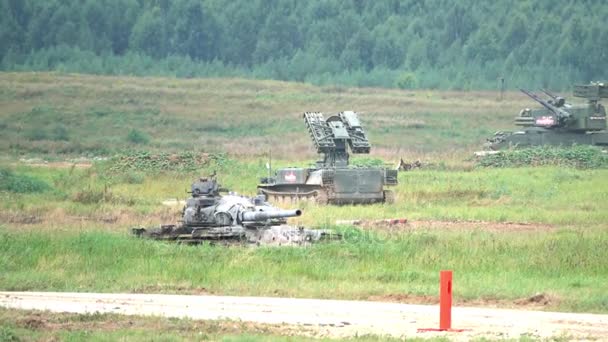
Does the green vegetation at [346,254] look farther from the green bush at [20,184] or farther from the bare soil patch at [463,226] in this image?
the green bush at [20,184]

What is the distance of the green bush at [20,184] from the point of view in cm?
3922

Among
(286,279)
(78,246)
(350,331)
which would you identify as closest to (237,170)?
(78,246)

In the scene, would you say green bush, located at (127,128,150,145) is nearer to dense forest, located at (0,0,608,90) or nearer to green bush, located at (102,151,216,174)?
green bush, located at (102,151,216,174)

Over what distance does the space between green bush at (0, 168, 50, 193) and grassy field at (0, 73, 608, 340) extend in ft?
0.15

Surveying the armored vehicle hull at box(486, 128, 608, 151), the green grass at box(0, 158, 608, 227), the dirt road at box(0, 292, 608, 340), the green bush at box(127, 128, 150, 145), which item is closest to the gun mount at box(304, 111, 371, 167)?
the green grass at box(0, 158, 608, 227)

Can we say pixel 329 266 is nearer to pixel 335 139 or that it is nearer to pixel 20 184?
pixel 335 139

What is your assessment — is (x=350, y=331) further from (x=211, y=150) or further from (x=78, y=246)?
(x=211, y=150)

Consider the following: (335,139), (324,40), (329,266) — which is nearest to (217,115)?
(324,40)

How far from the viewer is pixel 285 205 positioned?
37531 millimetres

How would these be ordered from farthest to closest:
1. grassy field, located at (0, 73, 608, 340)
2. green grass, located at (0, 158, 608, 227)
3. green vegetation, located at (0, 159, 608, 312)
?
green grass, located at (0, 158, 608, 227), grassy field, located at (0, 73, 608, 340), green vegetation, located at (0, 159, 608, 312)

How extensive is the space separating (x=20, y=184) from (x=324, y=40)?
49.0 metres

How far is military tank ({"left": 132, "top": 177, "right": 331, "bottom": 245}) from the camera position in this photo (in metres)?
27.6

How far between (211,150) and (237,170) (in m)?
8.81

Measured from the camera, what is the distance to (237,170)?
4638 centimetres
